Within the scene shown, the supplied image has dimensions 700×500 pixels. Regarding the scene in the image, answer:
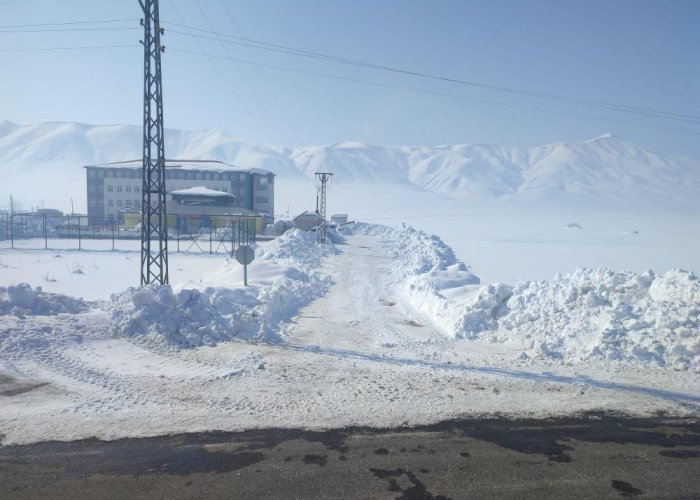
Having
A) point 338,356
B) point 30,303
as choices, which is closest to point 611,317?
point 338,356

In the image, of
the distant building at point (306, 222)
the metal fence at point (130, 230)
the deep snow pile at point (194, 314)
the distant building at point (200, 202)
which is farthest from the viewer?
the distant building at point (306, 222)

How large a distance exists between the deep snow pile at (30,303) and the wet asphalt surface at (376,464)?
18.9ft

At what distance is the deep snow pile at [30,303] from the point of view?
10.1 metres

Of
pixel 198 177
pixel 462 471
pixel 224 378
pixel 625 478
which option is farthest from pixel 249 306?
pixel 198 177

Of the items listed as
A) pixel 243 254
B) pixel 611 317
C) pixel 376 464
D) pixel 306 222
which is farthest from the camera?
pixel 306 222

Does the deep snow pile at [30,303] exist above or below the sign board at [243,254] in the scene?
below

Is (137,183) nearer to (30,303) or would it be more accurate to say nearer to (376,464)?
(30,303)

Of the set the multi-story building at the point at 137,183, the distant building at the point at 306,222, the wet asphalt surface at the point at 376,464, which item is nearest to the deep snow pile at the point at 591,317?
the wet asphalt surface at the point at 376,464

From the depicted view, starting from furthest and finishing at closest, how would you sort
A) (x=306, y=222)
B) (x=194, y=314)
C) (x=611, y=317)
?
(x=306, y=222) < (x=194, y=314) < (x=611, y=317)

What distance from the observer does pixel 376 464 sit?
5.22 meters

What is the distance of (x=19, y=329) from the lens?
9.26 m

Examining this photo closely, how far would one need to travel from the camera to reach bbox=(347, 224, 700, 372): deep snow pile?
361 inches

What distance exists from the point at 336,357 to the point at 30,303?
23.1 ft

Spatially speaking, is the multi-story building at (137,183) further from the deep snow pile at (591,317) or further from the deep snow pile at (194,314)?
the deep snow pile at (591,317)
